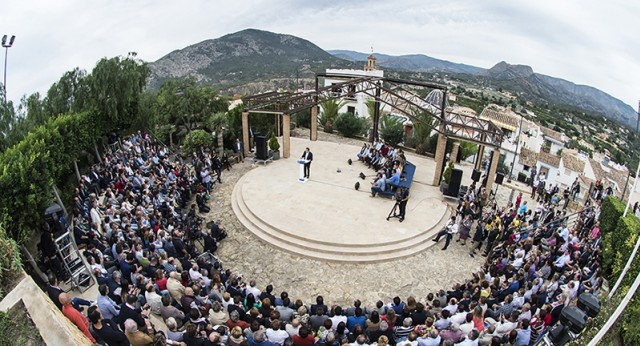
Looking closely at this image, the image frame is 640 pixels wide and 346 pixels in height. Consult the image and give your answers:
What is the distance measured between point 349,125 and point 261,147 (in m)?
9.60

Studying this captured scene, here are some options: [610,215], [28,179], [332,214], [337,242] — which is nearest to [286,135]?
[332,214]

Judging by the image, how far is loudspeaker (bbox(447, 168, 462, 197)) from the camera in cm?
1602

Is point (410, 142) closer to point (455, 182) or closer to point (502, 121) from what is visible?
point (455, 182)

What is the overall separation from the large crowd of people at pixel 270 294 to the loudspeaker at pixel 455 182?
2.62 metres

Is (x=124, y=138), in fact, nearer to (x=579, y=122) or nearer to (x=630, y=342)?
(x=630, y=342)

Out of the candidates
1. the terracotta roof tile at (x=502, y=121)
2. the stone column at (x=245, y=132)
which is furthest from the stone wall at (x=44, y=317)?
the terracotta roof tile at (x=502, y=121)

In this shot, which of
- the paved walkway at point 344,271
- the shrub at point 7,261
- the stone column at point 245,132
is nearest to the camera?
the shrub at point 7,261

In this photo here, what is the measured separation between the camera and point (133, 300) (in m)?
6.78

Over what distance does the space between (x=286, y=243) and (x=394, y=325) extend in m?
5.99

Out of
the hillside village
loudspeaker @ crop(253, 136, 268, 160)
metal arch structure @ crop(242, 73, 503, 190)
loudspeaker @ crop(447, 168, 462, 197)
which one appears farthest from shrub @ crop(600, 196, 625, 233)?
loudspeaker @ crop(253, 136, 268, 160)

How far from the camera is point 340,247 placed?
1240 cm

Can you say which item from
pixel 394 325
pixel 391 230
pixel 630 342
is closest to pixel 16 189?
pixel 394 325

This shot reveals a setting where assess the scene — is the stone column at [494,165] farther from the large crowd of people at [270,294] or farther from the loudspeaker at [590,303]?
the loudspeaker at [590,303]

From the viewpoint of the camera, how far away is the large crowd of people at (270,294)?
6648 millimetres
